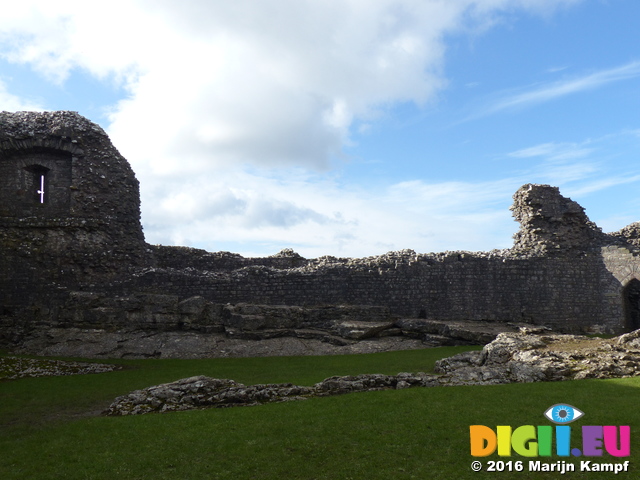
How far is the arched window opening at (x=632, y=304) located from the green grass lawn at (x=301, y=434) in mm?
15159

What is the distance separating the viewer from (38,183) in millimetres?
22719

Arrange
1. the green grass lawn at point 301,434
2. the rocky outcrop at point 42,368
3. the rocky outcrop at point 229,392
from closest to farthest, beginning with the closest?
the green grass lawn at point 301,434, the rocky outcrop at point 229,392, the rocky outcrop at point 42,368

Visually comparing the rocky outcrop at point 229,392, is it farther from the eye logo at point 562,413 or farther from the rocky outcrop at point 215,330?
the rocky outcrop at point 215,330

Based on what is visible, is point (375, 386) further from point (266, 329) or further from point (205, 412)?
point (266, 329)

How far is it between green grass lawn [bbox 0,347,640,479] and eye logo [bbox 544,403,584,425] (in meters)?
0.18

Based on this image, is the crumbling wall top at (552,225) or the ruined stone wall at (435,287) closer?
the ruined stone wall at (435,287)

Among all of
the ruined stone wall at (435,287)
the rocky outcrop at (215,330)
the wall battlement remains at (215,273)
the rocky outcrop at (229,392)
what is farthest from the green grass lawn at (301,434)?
the ruined stone wall at (435,287)

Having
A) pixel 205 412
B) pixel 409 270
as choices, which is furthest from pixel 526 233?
pixel 205 412

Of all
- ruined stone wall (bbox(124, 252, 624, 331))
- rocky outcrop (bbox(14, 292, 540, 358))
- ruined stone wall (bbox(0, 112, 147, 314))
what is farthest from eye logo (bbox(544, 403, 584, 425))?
ruined stone wall (bbox(0, 112, 147, 314))

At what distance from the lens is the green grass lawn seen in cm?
654

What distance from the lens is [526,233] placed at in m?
23.6

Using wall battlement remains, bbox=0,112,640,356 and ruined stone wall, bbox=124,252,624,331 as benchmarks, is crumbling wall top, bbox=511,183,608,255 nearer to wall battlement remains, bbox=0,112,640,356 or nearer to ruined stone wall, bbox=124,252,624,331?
wall battlement remains, bbox=0,112,640,356

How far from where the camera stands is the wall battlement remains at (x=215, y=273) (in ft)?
64.5

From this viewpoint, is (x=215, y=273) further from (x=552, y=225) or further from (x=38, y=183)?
Result: (x=552, y=225)
